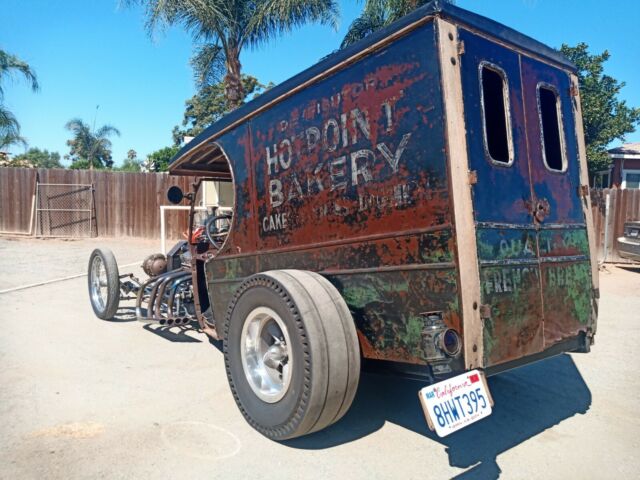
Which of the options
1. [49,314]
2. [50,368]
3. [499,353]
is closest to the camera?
[499,353]

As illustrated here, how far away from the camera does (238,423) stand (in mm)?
3418

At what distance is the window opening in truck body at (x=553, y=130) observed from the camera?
Result: 3.55m

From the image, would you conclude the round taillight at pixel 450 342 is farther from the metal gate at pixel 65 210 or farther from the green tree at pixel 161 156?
the green tree at pixel 161 156

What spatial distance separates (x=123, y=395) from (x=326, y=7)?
11749 mm

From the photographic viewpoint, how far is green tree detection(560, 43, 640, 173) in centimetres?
1855

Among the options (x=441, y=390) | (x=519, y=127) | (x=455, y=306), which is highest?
(x=519, y=127)

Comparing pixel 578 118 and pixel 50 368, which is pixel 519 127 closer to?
pixel 578 118

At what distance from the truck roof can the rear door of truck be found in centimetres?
7

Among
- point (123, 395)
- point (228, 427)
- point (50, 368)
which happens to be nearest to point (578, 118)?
point (228, 427)

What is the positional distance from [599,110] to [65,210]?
818 inches

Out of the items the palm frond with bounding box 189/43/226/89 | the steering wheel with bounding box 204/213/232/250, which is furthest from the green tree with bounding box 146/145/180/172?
the steering wheel with bounding box 204/213/232/250

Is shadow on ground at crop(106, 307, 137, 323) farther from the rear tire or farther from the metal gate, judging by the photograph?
the metal gate

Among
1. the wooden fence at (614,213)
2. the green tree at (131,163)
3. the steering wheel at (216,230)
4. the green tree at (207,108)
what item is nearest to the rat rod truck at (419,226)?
the steering wheel at (216,230)

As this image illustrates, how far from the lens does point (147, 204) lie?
1783 centimetres
